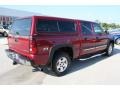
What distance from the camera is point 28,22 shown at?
4.88 metres

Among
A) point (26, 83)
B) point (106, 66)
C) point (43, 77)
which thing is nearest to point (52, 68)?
point (43, 77)

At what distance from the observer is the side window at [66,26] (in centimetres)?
548

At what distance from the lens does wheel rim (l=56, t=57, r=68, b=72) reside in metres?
5.38

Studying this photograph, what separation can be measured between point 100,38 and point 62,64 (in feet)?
9.16

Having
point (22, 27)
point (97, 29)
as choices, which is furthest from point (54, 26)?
point (97, 29)

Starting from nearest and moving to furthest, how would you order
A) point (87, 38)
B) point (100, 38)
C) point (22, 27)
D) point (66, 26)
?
1. point (22, 27)
2. point (66, 26)
3. point (87, 38)
4. point (100, 38)

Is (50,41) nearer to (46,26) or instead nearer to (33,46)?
(46,26)

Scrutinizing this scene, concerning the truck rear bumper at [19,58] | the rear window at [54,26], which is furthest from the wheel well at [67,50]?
the truck rear bumper at [19,58]

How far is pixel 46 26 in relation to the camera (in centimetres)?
499

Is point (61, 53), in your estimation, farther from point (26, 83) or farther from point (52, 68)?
point (26, 83)

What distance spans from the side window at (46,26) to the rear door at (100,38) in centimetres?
249

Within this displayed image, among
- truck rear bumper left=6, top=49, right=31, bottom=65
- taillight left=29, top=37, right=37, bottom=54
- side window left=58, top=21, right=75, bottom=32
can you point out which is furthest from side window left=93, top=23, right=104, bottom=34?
truck rear bumper left=6, top=49, right=31, bottom=65

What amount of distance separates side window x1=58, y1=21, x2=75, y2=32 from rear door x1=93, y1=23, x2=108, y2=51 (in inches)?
64.3

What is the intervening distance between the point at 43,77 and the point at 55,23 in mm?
1672
